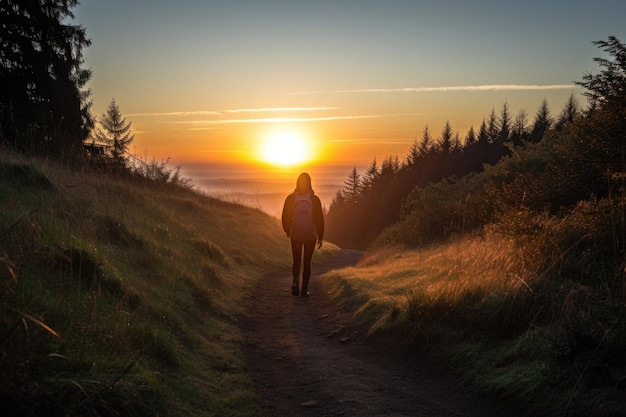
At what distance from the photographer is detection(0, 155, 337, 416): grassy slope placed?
3.09 m

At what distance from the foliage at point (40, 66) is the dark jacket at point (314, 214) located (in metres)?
8.85

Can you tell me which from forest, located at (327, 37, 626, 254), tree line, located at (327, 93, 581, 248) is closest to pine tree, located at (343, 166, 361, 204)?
tree line, located at (327, 93, 581, 248)

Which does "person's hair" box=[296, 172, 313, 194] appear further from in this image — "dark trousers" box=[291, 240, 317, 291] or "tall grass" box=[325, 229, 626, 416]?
"tall grass" box=[325, 229, 626, 416]

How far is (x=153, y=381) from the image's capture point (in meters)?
4.03

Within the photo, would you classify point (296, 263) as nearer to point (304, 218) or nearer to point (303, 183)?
point (304, 218)

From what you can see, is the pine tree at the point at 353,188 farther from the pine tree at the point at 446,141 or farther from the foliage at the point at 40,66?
the foliage at the point at 40,66

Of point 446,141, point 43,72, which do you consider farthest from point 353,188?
point 43,72

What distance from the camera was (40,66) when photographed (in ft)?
55.4

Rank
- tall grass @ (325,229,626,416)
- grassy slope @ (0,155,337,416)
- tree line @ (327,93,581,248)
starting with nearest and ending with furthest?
grassy slope @ (0,155,337,416)
tall grass @ (325,229,626,416)
tree line @ (327,93,581,248)

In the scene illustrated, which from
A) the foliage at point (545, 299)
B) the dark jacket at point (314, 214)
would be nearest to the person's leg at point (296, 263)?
the dark jacket at point (314, 214)

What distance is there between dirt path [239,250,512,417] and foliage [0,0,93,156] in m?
11.8

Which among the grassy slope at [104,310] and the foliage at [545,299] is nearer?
the grassy slope at [104,310]

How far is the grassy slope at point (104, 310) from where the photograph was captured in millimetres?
3092

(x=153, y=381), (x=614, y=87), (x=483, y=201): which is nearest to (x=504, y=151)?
(x=483, y=201)
